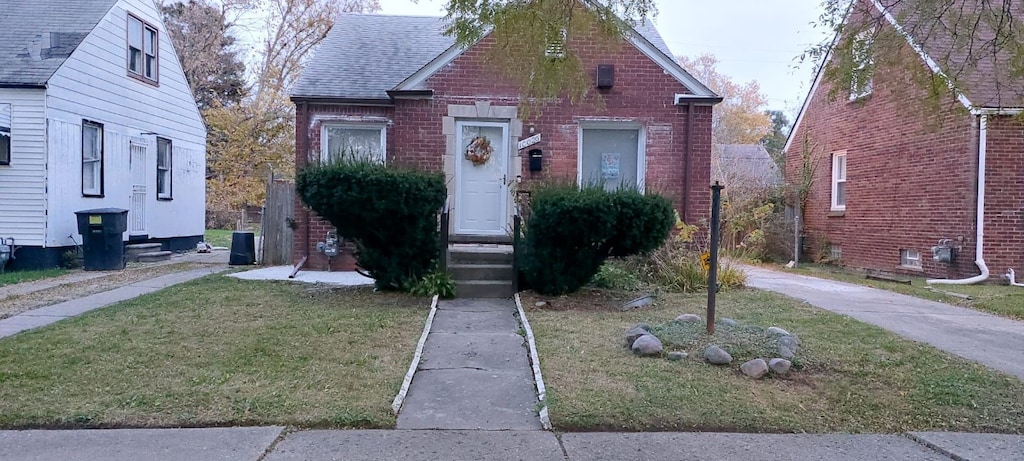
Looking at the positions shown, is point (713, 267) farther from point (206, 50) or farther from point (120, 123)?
point (206, 50)

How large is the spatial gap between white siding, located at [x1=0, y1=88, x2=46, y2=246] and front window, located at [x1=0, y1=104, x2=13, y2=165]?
0.06m

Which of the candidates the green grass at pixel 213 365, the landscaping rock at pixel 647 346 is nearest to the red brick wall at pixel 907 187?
the landscaping rock at pixel 647 346

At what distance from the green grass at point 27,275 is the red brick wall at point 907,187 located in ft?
43.3

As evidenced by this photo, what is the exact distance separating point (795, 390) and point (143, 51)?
15842 millimetres

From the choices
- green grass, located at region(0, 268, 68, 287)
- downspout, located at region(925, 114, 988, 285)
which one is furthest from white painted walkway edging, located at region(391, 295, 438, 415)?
downspout, located at region(925, 114, 988, 285)

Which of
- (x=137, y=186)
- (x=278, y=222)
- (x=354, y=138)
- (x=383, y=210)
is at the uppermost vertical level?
A: (x=354, y=138)

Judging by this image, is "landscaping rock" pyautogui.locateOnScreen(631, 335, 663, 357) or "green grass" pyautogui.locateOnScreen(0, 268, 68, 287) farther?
"green grass" pyautogui.locateOnScreen(0, 268, 68, 287)

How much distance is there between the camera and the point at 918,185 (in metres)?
13.8

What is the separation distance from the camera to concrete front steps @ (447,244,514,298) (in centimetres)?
937

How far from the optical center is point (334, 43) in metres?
13.7

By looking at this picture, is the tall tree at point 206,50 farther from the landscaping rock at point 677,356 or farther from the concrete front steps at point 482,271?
the landscaping rock at point 677,356

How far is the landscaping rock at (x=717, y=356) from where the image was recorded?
5680 millimetres

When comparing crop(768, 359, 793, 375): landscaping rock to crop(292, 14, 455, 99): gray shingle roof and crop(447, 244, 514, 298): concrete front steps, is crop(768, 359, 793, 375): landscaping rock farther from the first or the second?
crop(292, 14, 455, 99): gray shingle roof

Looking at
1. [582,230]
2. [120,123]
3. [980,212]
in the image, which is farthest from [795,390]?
[120,123]
